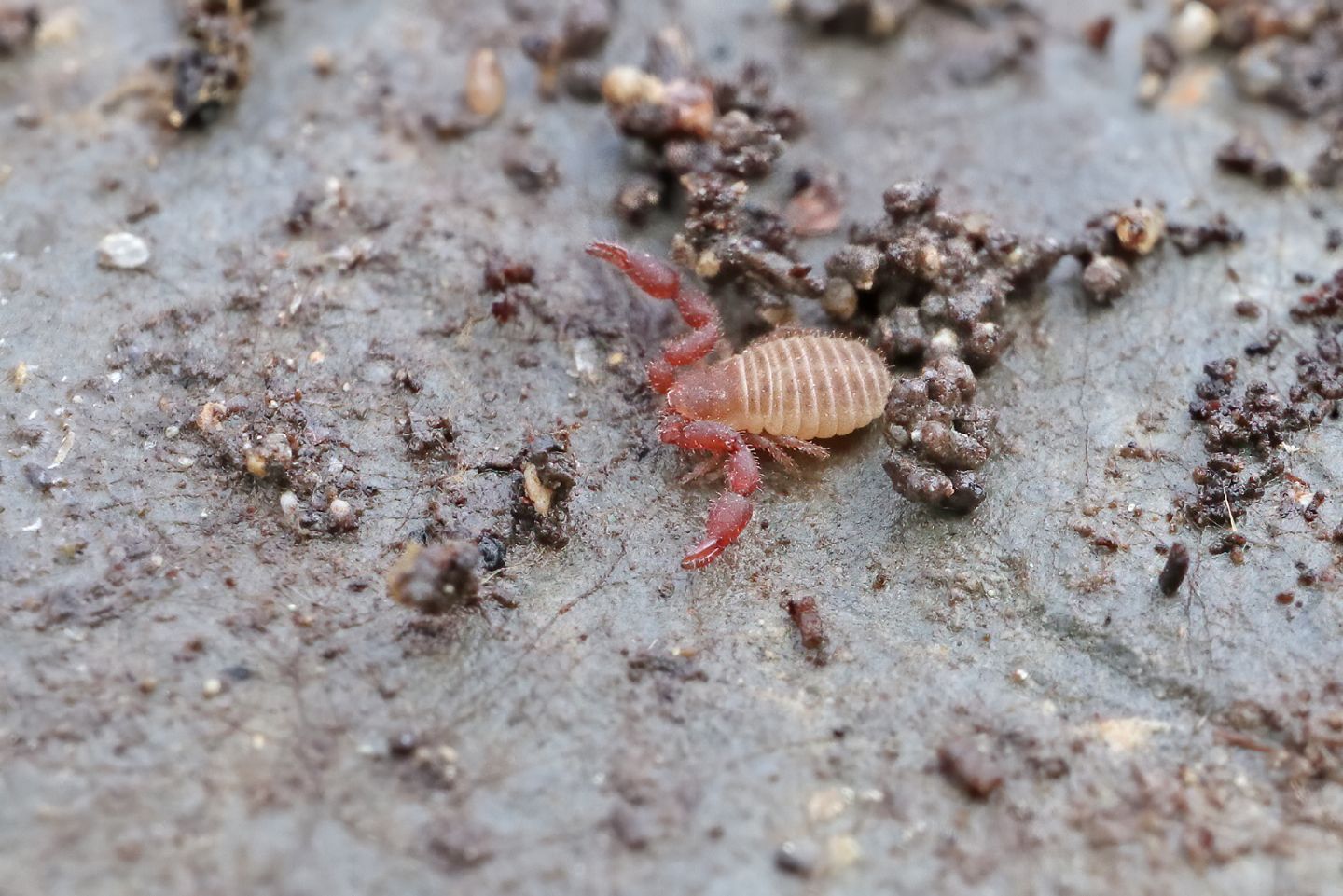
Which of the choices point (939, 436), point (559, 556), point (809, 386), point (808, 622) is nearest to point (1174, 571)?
point (939, 436)

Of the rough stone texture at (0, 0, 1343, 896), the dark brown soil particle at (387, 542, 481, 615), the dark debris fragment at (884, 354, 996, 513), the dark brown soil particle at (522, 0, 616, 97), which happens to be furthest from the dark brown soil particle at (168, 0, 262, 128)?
the dark debris fragment at (884, 354, 996, 513)

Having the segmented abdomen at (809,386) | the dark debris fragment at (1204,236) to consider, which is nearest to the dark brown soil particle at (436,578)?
the segmented abdomen at (809,386)

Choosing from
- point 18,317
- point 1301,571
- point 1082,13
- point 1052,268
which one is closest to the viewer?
point 1301,571

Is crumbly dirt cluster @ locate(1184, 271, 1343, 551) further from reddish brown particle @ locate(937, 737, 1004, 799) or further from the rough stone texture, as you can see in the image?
reddish brown particle @ locate(937, 737, 1004, 799)

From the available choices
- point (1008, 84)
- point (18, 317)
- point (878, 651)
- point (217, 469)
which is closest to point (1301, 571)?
point (878, 651)

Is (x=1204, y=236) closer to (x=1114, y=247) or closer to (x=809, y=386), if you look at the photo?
(x=1114, y=247)

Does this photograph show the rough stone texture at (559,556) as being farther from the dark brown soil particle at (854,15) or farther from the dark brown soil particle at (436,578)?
the dark brown soil particle at (854,15)

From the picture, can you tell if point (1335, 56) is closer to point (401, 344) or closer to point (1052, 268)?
point (1052, 268)
